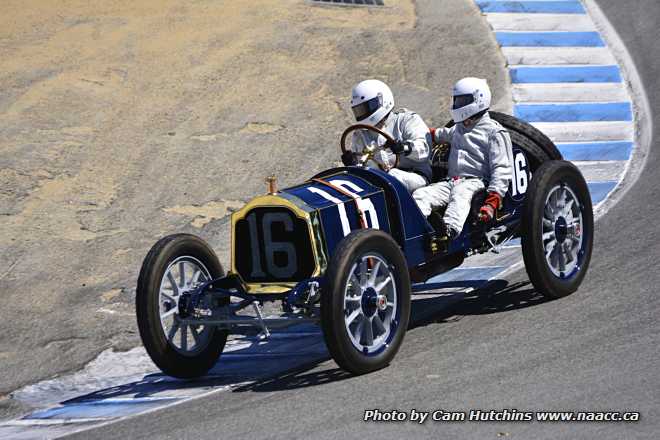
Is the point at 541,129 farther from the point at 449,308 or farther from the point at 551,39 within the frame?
the point at 449,308

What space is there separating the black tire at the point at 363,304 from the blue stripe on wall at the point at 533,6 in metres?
12.1

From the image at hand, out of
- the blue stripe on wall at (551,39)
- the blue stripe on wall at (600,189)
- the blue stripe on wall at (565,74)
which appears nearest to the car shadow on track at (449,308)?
the blue stripe on wall at (600,189)

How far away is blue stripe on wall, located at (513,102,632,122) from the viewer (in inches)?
569

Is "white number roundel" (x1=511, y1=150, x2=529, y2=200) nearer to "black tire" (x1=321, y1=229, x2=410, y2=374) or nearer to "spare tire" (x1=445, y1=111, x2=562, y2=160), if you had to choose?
"spare tire" (x1=445, y1=111, x2=562, y2=160)

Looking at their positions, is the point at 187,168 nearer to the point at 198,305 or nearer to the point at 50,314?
the point at 50,314

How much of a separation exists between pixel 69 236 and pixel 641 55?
31.4 feet

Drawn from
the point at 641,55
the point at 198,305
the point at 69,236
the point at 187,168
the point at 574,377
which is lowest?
the point at 574,377

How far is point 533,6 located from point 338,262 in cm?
1299

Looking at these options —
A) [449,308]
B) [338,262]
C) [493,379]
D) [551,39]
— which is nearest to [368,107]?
[449,308]

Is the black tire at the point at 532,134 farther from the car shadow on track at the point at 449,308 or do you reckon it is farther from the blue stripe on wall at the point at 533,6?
the blue stripe on wall at the point at 533,6

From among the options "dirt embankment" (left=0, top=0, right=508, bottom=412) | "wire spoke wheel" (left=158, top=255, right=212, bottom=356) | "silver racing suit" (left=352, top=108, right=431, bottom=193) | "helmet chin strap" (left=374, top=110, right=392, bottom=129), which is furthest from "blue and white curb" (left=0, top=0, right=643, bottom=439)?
"helmet chin strap" (left=374, top=110, right=392, bottom=129)

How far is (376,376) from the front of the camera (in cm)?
729

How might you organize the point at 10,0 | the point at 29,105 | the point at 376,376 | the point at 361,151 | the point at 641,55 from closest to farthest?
the point at 376,376, the point at 361,151, the point at 29,105, the point at 641,55, the point at 10,0

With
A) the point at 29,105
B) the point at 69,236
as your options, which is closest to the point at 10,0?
the point at 29,105
